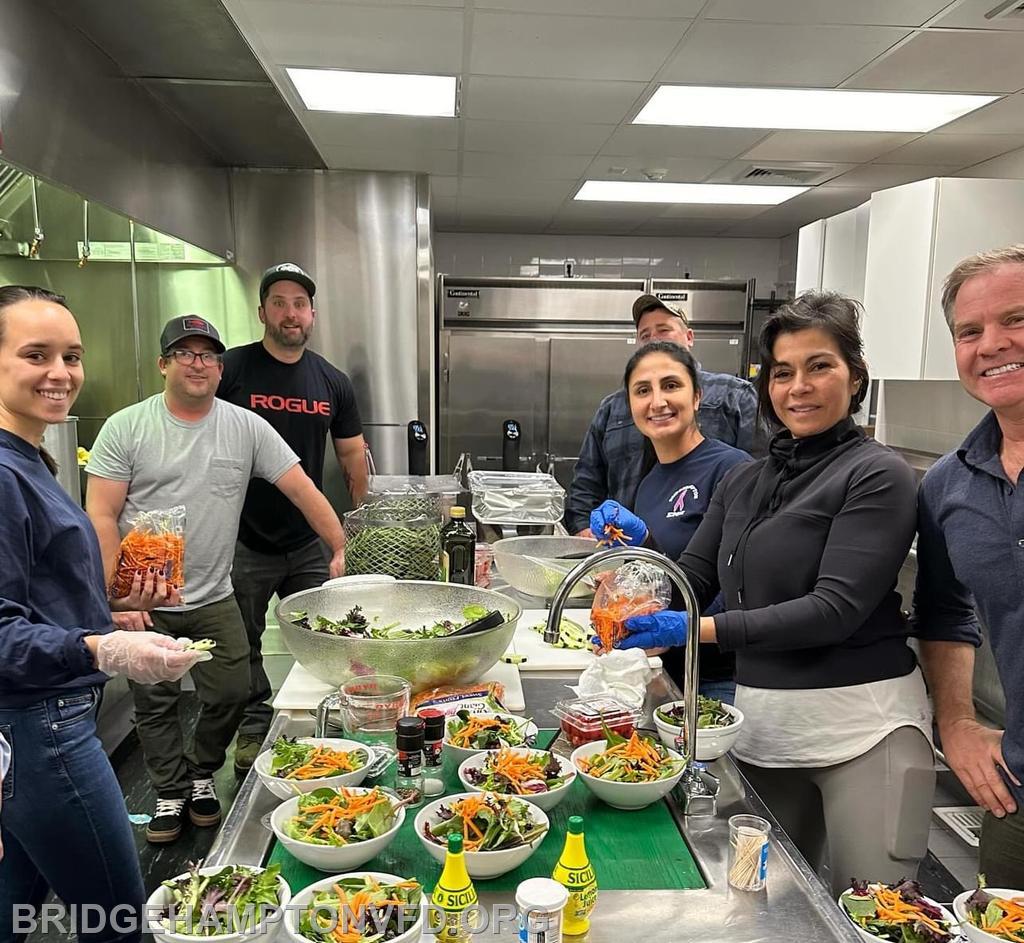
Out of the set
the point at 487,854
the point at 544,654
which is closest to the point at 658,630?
the point at 544,654

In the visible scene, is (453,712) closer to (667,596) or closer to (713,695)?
(667,596)

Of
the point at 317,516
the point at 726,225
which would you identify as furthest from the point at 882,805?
the point at 726,225

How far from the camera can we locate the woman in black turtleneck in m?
1.54

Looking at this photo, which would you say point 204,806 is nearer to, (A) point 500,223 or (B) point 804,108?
(B) point 804,108

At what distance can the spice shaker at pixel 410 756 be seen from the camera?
1.26 metres

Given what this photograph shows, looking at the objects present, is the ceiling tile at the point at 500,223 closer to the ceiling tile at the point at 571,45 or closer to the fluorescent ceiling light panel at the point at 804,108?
the fluorescent ceiling light panel at the point at 804,108

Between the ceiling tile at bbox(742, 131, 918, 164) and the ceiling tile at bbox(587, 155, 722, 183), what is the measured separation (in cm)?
25

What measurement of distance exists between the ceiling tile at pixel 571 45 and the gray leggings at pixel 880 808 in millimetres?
2276

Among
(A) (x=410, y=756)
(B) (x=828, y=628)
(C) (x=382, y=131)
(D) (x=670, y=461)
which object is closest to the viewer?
(A) (x=410, y=756)

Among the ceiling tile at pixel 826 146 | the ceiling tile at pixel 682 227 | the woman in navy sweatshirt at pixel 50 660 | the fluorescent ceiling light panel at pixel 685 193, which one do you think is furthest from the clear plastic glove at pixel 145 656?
the ceiling tile at pixel 682 227

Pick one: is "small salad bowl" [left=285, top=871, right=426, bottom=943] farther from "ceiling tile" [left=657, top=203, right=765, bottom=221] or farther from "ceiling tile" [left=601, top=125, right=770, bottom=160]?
"ceiling tile" [left=657, top=203, right=765, bottom=221]

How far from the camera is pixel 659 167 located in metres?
4.37

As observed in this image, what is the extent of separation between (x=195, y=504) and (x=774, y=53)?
2.57m

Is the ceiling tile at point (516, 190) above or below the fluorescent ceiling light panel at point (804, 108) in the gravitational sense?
below
